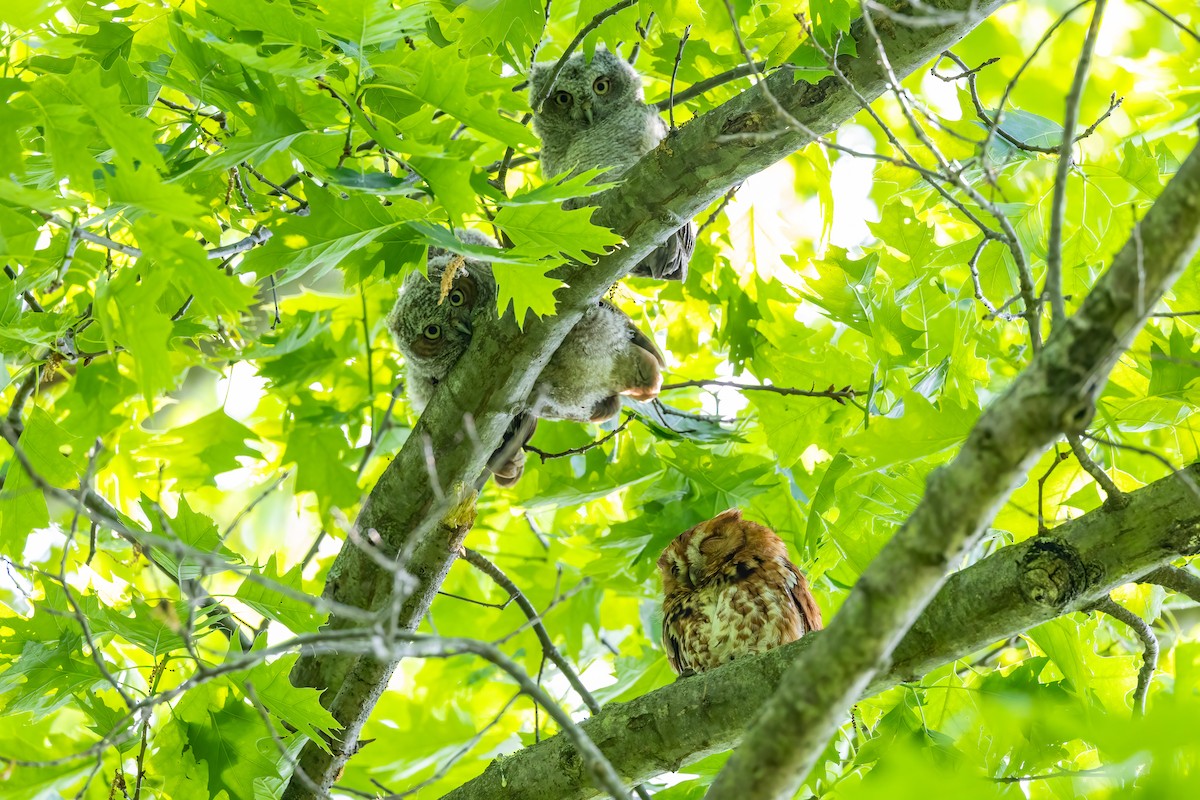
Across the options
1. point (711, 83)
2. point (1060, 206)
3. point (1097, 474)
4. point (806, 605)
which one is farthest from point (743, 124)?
point (806, 605)

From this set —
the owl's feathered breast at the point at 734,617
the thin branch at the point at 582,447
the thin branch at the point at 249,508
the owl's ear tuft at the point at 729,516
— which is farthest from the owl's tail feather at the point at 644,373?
the thin branch at the point at 249,508

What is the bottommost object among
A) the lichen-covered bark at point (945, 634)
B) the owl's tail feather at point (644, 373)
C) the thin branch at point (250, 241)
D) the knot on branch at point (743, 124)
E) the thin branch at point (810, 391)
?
the lichen-covered bark at point (945, 634)

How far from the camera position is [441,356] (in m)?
3.22

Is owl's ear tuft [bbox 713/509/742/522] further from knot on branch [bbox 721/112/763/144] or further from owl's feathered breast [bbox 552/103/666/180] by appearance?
knot on branch [bbox 721/112/763/144]

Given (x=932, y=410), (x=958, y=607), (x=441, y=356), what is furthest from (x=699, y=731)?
(x=441, y=356)

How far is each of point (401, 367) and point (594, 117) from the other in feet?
4.27

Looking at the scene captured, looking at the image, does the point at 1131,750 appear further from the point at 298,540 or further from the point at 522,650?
the point at 298,540

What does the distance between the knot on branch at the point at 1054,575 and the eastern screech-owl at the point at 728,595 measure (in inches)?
44.6

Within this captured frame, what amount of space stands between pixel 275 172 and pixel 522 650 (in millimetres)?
2200

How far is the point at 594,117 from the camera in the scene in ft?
11.7

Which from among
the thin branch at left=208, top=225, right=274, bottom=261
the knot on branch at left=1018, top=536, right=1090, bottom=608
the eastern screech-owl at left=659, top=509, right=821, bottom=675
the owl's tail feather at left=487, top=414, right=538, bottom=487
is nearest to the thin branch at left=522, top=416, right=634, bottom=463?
the owl's tail feather at left=487, top=414, right=538, bottom=487

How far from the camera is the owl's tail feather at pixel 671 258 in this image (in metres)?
2.97

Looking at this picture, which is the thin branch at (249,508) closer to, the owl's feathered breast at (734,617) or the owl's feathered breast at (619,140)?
the owl's feathered breast at (734,617)

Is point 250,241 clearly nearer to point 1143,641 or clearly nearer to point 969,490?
point 969,490
